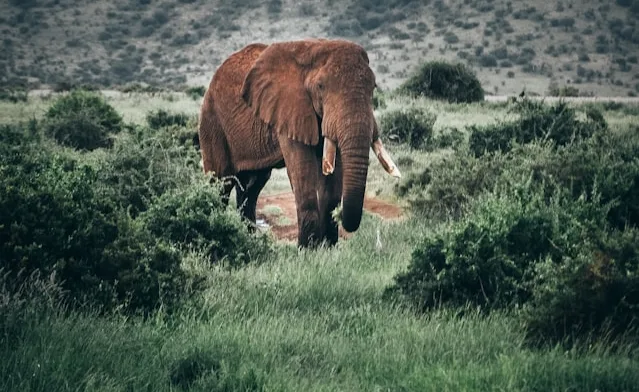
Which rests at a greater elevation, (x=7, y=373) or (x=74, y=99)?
(x=7, y=373)

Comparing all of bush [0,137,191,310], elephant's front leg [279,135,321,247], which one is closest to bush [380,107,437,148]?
elephant's front leg [279,135,321,247]

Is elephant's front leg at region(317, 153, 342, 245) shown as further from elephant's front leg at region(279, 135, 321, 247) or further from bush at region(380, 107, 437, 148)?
bush at region(380, 107, 437, 148)

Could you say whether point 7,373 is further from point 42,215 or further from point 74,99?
point 74,99

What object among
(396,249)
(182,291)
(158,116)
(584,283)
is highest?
(584,283)

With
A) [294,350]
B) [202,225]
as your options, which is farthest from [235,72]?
[294,350]

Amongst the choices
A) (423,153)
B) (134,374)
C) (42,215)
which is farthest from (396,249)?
(423,153)

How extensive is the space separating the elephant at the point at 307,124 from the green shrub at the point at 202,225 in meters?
0.87

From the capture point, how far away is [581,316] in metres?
5.49

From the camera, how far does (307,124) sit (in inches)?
348

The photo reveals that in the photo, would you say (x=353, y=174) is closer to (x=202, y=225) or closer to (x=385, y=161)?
(x=385, y=161)

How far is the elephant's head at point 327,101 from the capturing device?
8180 millimetres

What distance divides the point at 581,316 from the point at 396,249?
335cm

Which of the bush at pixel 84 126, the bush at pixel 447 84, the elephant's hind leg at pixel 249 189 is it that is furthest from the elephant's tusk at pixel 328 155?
the bush at pixel 447 84

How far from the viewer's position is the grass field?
463cm
